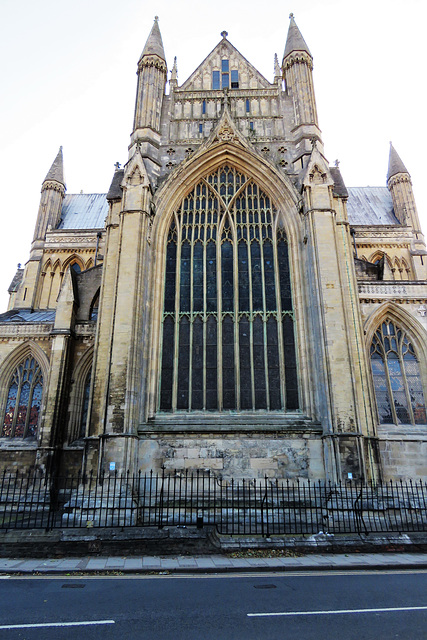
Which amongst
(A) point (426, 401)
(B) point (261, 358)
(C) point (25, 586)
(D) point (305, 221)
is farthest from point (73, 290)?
(A) point (426, 401)

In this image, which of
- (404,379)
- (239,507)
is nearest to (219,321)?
(239,507)

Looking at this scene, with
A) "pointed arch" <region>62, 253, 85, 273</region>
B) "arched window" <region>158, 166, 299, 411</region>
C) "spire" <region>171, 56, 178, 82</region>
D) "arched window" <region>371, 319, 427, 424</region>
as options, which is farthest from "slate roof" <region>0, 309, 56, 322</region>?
"arched window" <region>371, 319, 427, 424</region>

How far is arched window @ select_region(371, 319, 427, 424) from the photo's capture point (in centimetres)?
1684

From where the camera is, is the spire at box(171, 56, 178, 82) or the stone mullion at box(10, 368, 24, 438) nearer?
the stone mullion at box(10, 368, 24, 438)

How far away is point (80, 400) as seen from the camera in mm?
19438

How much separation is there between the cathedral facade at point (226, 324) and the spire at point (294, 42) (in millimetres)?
103

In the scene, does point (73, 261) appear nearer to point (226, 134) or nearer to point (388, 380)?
point (226, 134)

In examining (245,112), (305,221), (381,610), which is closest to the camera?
(381,610)

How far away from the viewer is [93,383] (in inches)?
631

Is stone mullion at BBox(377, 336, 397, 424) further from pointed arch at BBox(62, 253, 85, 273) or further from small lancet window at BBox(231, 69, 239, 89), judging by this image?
pointed arch at BBox(62, 253, 85, 273)

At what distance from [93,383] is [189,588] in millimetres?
9851

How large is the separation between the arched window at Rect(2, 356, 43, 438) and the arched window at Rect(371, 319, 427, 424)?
1511 centimetres

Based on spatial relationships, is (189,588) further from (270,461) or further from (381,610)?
(270,461)

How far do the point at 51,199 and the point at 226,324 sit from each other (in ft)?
75.9
